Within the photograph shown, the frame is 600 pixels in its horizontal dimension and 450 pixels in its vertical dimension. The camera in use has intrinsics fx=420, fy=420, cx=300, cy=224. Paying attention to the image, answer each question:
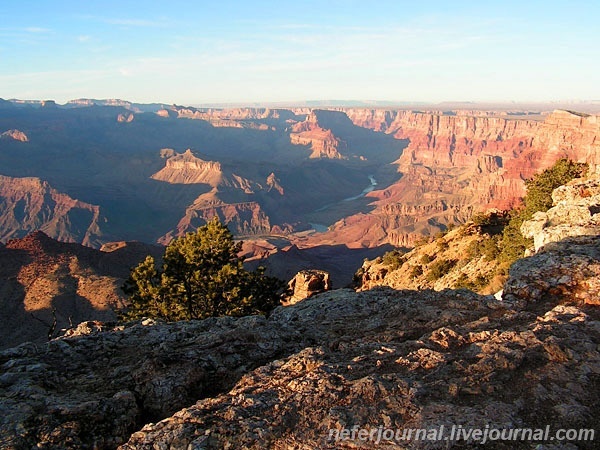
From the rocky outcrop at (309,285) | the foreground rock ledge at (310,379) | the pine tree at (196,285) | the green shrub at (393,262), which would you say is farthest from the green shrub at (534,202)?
the pine tree at (196,285)

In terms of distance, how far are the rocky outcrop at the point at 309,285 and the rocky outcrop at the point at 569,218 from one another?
59.3ft

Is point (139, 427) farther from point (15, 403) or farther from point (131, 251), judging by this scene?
point (131, 251)

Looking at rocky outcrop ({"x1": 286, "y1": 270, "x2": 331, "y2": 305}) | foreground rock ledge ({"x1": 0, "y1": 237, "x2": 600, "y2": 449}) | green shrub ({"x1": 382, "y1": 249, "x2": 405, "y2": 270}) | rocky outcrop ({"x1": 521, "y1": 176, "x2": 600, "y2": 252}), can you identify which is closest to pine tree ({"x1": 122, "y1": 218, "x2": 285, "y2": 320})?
rocky outcrop ({"x1": 286, "y1": 270, "x2": 331, "y2": 305})

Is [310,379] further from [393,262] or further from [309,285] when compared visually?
[393,262]

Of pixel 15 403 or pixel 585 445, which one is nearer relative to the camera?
pixel 585 445

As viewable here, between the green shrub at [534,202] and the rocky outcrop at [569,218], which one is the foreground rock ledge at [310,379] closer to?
the rocky outcrop at [569,218]

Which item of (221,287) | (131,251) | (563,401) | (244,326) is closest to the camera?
(563,401)

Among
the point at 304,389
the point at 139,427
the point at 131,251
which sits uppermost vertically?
the point at 304,389

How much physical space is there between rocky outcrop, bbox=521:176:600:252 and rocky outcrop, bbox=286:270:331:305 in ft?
59.3

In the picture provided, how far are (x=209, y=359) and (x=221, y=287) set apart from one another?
52.4 feet

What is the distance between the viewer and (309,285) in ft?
118

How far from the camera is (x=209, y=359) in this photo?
405 inches

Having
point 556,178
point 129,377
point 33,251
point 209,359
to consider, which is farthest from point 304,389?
point 33,251

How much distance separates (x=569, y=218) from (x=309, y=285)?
67.8ft
